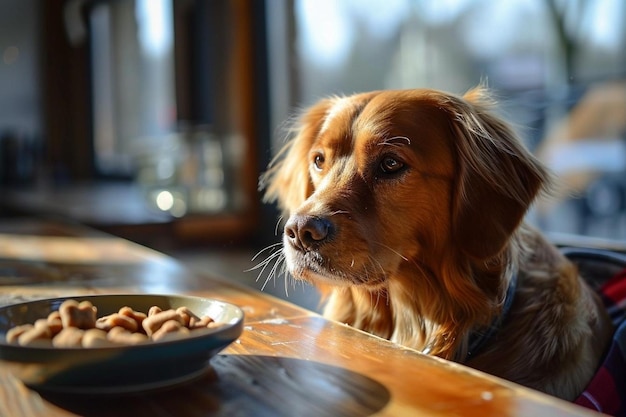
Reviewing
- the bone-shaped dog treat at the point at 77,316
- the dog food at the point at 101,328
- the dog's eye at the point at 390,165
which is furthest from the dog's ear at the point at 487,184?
the bone-shaped dog treat at the point at 77,316

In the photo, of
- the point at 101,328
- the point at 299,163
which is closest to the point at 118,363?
the point at 101,328

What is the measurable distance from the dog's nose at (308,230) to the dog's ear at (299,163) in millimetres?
427

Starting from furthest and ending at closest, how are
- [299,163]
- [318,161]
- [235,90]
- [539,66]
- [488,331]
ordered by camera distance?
[235,90], [539,66], [299,163], [318,161], [488,331]

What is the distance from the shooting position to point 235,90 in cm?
539

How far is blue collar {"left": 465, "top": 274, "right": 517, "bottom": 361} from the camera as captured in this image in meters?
1.40

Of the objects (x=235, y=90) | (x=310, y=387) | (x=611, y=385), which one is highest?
(x=235, y=90)

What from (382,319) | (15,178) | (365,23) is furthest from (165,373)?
(15,178)

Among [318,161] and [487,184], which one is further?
[318,161]

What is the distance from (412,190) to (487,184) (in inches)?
6.0

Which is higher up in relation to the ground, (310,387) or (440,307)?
(310,387)

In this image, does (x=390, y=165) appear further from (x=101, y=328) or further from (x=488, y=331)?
(x=101, y=328)

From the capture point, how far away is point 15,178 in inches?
270

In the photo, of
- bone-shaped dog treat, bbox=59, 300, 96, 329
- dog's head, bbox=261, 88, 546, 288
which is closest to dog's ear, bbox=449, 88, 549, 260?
dog's head, bbox=261, 88, 546, 288

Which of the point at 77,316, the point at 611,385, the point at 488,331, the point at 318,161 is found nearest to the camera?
the point at 77,316
